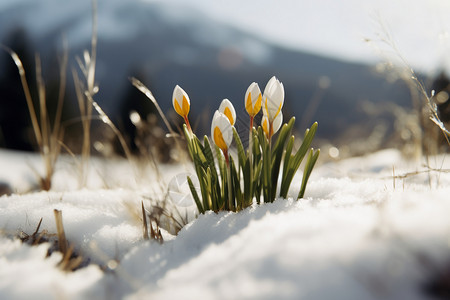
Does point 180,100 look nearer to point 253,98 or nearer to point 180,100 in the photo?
point 180,100

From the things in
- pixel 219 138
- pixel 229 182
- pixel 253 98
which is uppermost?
pixel 253 98

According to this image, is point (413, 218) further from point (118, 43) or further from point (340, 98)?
point (118, 43)

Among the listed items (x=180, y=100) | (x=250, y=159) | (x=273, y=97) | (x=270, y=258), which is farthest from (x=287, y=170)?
(x=270, y=258)

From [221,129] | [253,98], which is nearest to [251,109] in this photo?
[253,98]

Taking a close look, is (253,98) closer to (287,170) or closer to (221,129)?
(221,129)

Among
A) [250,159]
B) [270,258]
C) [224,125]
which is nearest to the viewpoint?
[270,258]

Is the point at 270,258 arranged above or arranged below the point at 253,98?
below

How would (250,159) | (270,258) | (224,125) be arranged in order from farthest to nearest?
(250,159) < (224,125) < (270,258)

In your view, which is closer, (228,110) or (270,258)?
(270,258)

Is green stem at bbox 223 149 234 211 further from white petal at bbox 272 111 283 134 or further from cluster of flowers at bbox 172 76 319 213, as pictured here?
white petal at bbox 272 111 283 134
